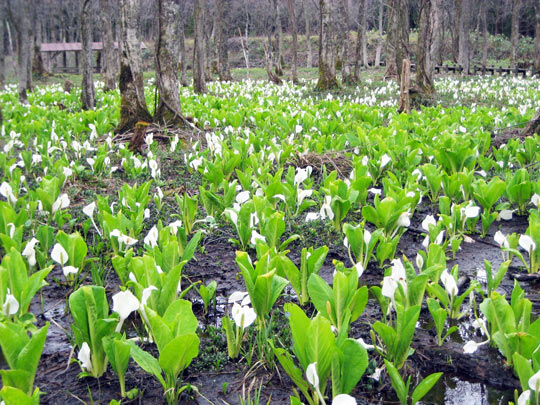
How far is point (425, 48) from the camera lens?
1230cm

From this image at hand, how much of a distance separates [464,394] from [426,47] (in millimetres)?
11557

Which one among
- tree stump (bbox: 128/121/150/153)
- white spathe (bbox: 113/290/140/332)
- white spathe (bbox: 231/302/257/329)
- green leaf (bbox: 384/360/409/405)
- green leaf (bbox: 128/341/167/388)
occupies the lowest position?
green leaf (bbox: 384/360/409/405)

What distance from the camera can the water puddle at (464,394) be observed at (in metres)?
2.10

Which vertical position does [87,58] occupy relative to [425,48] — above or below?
below

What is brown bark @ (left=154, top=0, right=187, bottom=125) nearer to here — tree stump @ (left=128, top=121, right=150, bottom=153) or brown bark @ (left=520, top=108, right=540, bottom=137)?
tree stump @ (left=128, top=121, right=150, bottom=153)

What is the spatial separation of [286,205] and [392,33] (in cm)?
1739

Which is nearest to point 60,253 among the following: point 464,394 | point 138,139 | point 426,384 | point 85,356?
point 85,356

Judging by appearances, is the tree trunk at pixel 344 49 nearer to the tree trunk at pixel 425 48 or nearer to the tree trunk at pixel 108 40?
the tree trunk at pixel 425 48

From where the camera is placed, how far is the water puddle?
210cm

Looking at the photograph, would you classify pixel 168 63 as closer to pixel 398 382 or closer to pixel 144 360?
pixel 144 360

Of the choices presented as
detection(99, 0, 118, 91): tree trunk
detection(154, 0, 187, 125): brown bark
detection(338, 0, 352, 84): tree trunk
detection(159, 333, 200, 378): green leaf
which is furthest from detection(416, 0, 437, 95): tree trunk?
detection(159, 333, 200, 378): green leaf

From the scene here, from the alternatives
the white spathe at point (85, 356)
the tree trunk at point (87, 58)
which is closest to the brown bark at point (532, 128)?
the white spathe at point (85, 356)

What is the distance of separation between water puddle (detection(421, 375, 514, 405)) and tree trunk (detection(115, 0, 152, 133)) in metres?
6.23

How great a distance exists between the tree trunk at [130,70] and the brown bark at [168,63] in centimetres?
29
